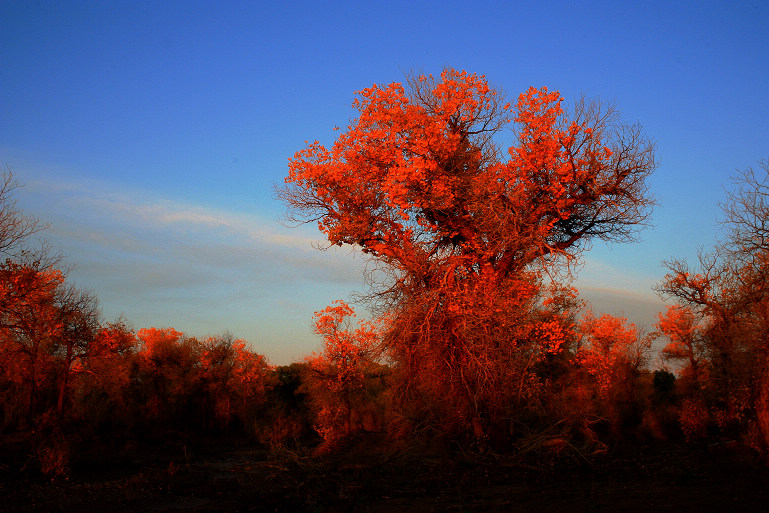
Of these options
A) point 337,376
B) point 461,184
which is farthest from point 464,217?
point 337,376

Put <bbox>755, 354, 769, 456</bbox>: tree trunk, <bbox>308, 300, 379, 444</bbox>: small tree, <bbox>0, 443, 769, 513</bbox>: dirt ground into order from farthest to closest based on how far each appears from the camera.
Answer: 1. <bbox>308, 300, 379, 444</bbox>: small tree
2. <bbox>755, 354, 769, 456</bbox>: tree trunk
3. <bbox>0, 443, 769, 513</bbox>: dirt ground

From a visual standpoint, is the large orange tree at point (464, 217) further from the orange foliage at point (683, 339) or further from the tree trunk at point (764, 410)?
the orange foliage at point (683, 339)

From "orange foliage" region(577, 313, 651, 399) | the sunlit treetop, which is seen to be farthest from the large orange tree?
"orange foliage" region(577, 313, 651, 399)

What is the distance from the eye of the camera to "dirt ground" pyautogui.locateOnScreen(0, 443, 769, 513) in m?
9.29

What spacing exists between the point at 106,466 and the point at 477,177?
49.2 ft

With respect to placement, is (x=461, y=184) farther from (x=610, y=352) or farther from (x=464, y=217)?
(x=610, y=352)

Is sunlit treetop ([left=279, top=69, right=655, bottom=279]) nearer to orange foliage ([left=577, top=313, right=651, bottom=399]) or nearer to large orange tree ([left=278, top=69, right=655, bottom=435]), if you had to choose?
large orange tree ([left=278, top=69, right=655, bottom=435])

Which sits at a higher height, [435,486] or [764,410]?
[764,410]

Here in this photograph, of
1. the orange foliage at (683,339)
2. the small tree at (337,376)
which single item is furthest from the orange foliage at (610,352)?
the small tree at (337,376)

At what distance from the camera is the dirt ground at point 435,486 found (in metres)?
9.29

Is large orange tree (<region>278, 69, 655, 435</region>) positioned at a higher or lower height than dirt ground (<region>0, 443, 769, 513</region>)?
higher

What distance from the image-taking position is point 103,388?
26.5 m

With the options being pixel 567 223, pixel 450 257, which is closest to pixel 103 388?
Result: pixel 450 257

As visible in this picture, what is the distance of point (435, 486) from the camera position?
1150 centimetres
